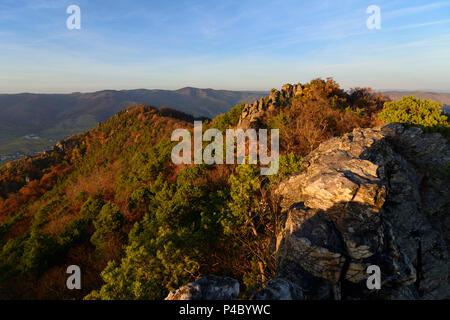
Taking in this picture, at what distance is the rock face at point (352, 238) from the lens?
6582 mm

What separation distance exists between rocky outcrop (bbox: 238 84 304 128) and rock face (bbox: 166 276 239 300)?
77.5 ft

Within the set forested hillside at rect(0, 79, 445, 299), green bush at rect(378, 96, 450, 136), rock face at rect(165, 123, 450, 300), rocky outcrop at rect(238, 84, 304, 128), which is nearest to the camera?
rock face at rect(165, 123, 450, 300)

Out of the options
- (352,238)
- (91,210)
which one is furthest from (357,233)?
(91,210)

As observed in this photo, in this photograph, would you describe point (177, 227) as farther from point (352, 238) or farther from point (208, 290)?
point (352, 238)

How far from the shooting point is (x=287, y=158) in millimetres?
12062

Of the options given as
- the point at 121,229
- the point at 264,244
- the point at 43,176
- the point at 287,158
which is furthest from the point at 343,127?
the point at 43,176

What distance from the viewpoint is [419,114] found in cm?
1534

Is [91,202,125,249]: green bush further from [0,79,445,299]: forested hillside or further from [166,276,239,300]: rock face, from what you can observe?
[166,276,239,300]: rock face

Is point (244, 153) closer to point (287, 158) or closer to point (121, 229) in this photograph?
point (287, 158)

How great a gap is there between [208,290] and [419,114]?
1906 centimetres

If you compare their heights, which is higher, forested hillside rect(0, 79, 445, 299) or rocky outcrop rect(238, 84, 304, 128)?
rocky outcrop rect(238, 84, 304, 128)

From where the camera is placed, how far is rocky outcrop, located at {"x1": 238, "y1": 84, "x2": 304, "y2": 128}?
30062mm

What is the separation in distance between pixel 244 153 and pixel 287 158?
8205 millimetres

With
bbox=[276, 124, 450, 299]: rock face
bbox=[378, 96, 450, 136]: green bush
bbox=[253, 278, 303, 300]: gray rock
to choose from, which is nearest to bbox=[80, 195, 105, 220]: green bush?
bbox=[276, 124, 450, 299]: rock face
